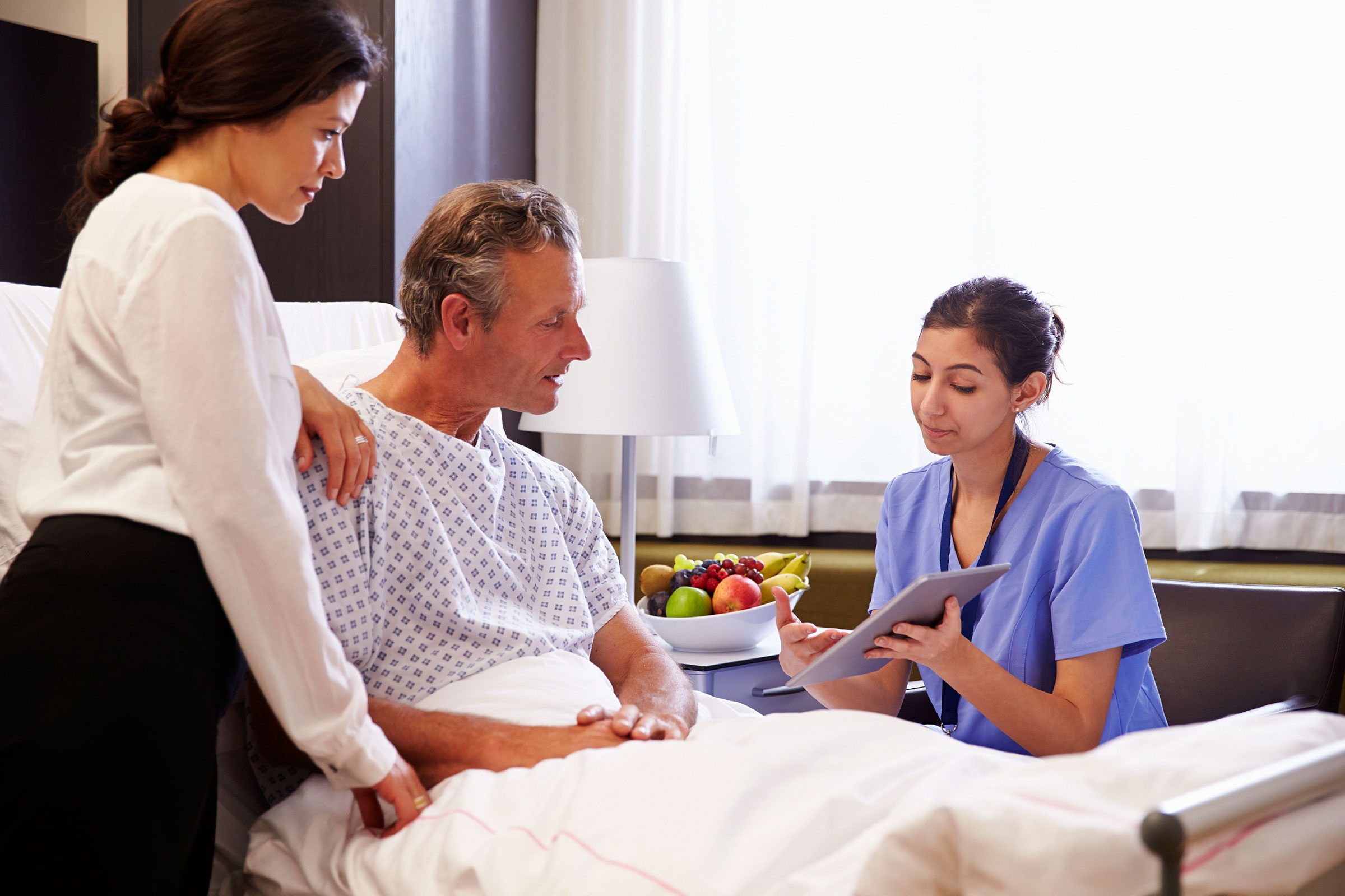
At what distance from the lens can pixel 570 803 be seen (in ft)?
3.76

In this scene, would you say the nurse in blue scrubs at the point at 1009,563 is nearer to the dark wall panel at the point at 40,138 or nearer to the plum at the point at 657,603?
the plum at the point at 657,603

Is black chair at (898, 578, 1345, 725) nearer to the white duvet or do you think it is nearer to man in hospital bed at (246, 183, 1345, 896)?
man in hospital bed at (246, 183, 1345, 896)

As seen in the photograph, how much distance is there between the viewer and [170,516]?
1052 mm

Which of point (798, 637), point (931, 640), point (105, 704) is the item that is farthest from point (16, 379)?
point (931, 640)

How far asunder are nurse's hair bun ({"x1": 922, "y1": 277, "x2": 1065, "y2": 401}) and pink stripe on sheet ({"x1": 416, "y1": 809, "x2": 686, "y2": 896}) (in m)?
1.09

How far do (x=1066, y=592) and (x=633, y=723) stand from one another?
29.1 inches

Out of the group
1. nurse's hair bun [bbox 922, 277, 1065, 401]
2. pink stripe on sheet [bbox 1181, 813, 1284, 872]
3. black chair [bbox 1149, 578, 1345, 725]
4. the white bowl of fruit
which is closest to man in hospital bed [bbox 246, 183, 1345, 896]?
pink stripe on sheet [bbox 1181, 813, 1284, 872]

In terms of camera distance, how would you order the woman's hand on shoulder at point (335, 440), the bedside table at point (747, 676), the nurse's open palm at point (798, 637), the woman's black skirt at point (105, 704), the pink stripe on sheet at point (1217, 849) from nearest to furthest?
1. the pink stripe on sheet at point (1217, 849)
2. the woman's black skirt at point (105, 704)
3. the woman's hand on shoulder at point (335, 440)
4. the nurse's open palm at point (798, 637)
5. the bedside table at point (747, 676)

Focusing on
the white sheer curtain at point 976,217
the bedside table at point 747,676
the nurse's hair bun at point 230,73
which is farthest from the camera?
the white sheer curtain at point 976,217

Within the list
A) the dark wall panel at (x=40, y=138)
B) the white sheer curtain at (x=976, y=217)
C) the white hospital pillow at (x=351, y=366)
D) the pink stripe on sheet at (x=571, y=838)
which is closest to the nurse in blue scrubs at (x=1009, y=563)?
the pink stripe on sheet at (x=571, y=838)

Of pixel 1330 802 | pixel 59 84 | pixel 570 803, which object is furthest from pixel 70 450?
pixel 59 84

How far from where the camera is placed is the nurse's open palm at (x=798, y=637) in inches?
70.7

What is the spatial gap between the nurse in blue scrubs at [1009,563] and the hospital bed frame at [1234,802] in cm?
82

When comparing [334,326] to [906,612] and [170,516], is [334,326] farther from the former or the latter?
[906,612]
